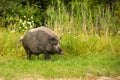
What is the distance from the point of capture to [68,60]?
10117mm

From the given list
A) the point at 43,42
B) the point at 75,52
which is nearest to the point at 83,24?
the point at 75,52

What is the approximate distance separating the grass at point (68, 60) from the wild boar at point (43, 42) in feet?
0.77

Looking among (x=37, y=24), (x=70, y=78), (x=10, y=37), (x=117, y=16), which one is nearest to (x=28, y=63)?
(x=70, y=78)

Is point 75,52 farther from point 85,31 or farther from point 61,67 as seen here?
point 61,67

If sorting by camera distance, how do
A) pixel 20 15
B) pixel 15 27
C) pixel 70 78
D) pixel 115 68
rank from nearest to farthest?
pixel 70 78
pixel 115 68
pixel 15 27
pixel 20 15

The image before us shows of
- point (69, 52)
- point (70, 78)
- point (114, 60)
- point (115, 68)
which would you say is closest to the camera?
point (70, 78)

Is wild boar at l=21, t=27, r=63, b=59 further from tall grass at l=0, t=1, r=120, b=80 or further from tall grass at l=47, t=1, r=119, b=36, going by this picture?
tall grass at l=47, t=1, r=119, b=36

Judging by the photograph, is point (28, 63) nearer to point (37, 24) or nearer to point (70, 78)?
point (70, 78)

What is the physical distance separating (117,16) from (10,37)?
4291mm

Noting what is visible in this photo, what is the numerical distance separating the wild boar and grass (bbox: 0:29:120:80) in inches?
9.3

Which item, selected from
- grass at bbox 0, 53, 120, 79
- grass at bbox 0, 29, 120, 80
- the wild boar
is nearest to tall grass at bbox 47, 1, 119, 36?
grass at bbox 0, 29, 120, 80

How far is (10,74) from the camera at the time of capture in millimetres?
8500

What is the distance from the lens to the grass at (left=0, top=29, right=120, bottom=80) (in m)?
8.61

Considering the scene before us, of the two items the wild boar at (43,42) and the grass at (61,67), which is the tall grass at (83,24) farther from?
the wild boar at (43,42)
